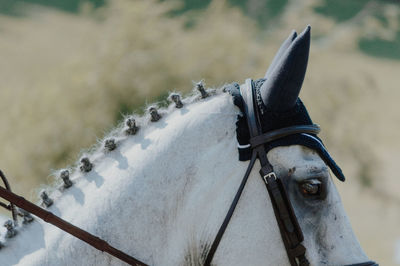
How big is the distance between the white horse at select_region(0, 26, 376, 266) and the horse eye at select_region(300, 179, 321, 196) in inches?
0.9

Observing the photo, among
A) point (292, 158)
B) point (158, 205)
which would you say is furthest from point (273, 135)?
point (158, 205)

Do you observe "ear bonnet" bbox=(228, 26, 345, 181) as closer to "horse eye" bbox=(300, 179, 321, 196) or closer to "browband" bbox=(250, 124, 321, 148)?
"browband" bbox=(250, 124, 321, 148)

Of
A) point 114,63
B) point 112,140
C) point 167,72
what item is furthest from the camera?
point 167,72

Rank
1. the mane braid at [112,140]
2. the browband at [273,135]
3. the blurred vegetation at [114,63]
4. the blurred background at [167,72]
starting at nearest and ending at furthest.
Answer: the browband at [273,135], the mane braid at [112,140], the blurred vegetation at [114,63], the blurred background at [167,72]

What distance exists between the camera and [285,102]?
189 centimetres

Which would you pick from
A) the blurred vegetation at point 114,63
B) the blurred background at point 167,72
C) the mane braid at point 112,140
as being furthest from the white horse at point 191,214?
the blurred vegetation at point 114,63

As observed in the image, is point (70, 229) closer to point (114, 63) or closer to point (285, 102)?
point (285, 102)

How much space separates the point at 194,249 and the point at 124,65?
8824mm

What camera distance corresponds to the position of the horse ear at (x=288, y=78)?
1795 mm

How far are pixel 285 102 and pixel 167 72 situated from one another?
358 inches

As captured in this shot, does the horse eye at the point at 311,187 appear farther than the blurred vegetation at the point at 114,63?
No

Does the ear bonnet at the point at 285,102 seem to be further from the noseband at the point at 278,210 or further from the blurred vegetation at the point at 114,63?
the blurred vegetation at the point at 114,63

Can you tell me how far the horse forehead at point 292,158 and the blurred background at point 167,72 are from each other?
4.84 metres

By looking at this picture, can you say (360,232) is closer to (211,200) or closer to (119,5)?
(119,5)
